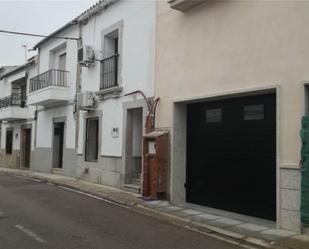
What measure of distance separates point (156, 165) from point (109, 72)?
5089mm

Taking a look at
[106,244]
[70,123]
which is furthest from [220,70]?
[70,123]

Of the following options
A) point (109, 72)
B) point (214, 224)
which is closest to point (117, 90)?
point (109, 72)

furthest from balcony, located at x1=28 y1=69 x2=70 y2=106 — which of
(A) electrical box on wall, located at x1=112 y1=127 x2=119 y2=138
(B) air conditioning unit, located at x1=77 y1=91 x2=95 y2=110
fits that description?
(A) electrical box on wall, located at x1=112 y1=127 x2=119 y2=138

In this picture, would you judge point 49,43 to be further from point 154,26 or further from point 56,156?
point 154,26

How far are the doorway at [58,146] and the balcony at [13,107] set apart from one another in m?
4.29

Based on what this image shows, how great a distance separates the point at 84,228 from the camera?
816cm

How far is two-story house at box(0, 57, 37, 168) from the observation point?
2343 cm

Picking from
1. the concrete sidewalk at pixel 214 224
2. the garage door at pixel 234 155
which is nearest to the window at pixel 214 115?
the garage door at pixel 234 155

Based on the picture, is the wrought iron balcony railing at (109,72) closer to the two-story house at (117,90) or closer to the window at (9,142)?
the two-story house at (117,90)

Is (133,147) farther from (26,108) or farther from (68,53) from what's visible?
(26,108)

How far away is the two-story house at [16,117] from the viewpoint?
2343 centimetres

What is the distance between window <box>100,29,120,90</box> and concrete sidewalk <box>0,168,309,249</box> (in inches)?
161

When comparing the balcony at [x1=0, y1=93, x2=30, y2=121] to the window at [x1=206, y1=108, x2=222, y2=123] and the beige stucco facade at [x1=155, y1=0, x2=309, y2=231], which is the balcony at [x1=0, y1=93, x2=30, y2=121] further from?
the window at [x1=206, y1=108, x2=222, y2=123]

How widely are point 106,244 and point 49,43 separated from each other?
15.0m
